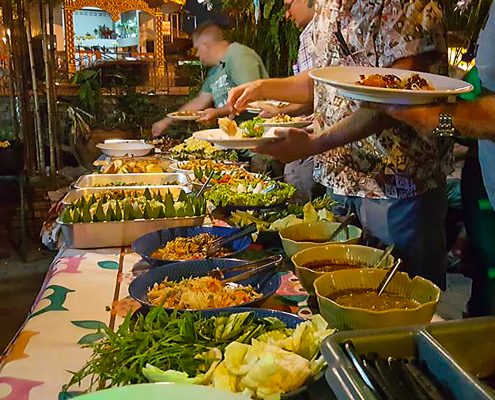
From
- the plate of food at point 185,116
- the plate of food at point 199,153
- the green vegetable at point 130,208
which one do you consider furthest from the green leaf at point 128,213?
the plate of food at point 185,116

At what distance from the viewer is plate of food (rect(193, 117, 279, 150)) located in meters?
2.07

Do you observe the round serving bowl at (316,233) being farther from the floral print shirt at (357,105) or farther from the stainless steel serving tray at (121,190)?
the stainless steel serving tray at (121,190)

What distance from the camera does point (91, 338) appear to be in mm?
1236

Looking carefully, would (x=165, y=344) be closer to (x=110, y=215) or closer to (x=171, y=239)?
(x=171, y=239)

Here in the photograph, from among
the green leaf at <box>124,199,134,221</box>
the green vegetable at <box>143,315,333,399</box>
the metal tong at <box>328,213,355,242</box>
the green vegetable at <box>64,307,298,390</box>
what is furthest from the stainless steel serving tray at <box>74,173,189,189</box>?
the green vegetable at <box>143,315,333,399</box>

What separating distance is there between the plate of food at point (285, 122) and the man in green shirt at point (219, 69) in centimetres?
63

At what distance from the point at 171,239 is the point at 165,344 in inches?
30.2

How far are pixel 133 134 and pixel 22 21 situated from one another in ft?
4.88

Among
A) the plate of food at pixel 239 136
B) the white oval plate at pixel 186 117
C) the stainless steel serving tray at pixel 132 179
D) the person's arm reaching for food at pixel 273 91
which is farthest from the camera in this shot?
the white oval plate at pixel 186 117

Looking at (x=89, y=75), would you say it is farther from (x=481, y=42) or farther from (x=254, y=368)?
(x=254, y=368)

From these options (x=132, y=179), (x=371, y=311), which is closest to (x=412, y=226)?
(x=371, y=311)

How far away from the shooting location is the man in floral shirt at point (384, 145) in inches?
74.8

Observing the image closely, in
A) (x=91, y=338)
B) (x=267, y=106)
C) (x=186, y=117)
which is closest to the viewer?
(x=91, y=338)

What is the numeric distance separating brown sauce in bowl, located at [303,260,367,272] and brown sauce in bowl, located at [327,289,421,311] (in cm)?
17
